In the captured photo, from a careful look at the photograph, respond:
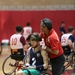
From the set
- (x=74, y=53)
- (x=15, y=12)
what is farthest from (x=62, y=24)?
(x=74, y=53)

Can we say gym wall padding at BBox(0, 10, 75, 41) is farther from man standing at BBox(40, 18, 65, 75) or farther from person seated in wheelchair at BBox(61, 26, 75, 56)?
man standing at BBox(40, 18, 65, 75)

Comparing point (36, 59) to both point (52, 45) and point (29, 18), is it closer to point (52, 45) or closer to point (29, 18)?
point (52, 45)

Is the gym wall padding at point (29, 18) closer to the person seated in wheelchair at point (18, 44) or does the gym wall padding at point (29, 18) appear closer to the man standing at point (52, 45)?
the person seated in wheelchair at point (18, 44)

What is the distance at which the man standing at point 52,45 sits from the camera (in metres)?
4.62

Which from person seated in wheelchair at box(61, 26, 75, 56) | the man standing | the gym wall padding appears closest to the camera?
the man standing

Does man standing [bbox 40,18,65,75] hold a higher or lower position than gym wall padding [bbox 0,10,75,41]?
lower

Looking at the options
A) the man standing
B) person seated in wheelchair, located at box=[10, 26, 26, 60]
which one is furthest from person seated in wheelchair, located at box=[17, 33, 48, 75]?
person seated in wheelchair, located at box=[10, 26, 26, 60]

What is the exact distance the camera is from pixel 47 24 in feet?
15.2

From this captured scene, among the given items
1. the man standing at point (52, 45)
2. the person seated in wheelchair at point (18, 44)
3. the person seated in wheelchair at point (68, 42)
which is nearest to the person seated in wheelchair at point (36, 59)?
the man standing at point (52, 45)

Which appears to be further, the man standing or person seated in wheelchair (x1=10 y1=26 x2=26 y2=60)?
person seated in wheelchair (x1=10 y1=26 x2=26 y2=60)

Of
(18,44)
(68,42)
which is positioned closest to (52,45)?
(18,44)

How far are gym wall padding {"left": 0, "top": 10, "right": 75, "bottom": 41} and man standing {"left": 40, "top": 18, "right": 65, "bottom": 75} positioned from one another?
37.8ft

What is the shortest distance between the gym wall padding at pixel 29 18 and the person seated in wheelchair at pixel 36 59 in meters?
11.5

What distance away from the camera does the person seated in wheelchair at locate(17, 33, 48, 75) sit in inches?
183
